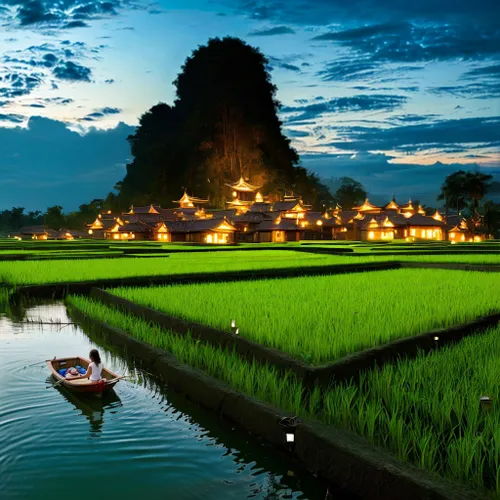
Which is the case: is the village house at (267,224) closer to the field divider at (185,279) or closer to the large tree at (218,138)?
the large tree at (218,138)

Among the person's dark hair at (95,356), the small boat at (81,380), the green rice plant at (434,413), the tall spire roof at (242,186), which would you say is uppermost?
the tall spire roof at (242,186)

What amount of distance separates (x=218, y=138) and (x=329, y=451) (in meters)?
85.5

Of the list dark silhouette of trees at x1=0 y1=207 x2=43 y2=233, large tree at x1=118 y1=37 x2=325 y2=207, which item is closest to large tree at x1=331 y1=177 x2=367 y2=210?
large tree at x1=118 y1=37 x2=325 y2=207

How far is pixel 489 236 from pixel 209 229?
138 ft

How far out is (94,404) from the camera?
5.98 meters

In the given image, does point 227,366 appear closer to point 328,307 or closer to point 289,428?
point 289,428

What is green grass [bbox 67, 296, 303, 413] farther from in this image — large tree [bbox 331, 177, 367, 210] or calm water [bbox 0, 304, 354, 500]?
large tree [bbox 331, 177, 367, 210]

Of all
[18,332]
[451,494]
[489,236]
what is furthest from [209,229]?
[451,494]

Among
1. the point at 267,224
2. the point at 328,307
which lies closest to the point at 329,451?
the point at 328,307

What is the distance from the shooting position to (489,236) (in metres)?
73.7

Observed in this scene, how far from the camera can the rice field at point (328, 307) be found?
7.10 meters

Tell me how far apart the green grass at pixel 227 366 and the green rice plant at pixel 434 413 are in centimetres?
46

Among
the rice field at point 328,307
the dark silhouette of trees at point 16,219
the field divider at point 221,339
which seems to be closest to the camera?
the field divider at point 221,339

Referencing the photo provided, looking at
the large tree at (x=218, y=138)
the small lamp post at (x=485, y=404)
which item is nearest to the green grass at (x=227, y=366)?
the small lamp post at (x=485, y=404)
